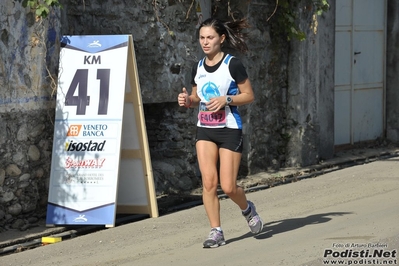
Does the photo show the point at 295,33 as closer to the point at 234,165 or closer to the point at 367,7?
the point at 367,7

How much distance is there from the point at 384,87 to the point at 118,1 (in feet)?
21.0

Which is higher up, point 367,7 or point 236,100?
point 367,7

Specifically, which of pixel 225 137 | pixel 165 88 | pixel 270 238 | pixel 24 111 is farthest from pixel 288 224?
pixel 165 88

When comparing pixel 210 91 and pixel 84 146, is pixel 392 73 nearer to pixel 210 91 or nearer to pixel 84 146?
pixel 84 146

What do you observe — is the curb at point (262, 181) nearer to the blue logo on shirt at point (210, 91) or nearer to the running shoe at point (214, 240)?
the running shoe at point (214, 240)

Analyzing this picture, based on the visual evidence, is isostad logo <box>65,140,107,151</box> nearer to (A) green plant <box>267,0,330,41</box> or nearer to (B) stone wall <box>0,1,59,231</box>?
(B) stone wall <box>0,1,59,231</box>

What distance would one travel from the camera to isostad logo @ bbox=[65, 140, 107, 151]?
29.6 feet

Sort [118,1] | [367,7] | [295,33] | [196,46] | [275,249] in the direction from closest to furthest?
[275,249]
[118,1]
[196,46]
[295,33]
[367,7]

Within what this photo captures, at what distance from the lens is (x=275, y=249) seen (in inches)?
294

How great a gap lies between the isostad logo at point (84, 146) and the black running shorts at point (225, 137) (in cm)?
159

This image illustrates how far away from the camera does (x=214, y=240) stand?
764 centimetres

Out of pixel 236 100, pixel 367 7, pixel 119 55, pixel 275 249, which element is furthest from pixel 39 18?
pixel 367 7

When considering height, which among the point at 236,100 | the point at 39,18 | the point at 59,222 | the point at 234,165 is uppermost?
the point at 39,18

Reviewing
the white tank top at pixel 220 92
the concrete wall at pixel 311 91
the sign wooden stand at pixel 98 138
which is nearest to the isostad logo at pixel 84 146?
the sign wooden stand at pixel 98 138
